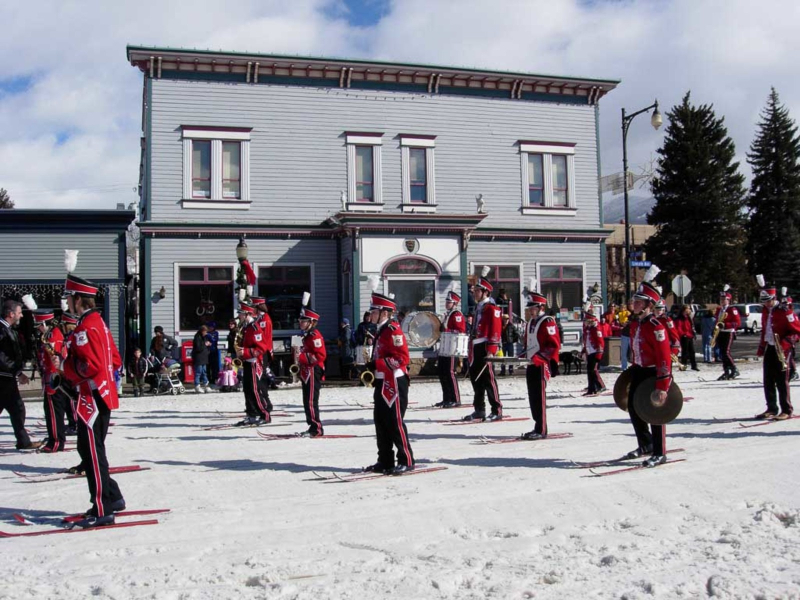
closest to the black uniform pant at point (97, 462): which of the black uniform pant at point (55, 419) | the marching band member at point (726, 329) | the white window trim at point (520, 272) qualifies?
the black uniform pant at point (55, 419)

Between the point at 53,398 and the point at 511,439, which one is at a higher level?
the point at 53,398

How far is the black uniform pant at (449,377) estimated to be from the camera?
49.3 feet

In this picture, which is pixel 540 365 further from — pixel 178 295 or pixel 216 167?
pixel 216 167

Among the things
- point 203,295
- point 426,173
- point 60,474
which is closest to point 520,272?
point 426,173

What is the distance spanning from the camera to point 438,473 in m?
8.91

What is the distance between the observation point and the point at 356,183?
84.7 ft

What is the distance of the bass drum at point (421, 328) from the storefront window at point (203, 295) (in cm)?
540

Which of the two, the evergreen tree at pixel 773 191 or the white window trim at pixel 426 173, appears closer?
the white window trim at pixel 426 173

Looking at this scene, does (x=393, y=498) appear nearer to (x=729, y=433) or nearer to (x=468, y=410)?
(x=729, y=433)

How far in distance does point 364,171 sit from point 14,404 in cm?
1669

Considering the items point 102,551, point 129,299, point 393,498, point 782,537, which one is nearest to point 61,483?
point 102,551

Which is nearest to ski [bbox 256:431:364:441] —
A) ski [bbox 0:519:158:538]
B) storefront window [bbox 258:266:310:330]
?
ski [bbox 0:519:158:538]

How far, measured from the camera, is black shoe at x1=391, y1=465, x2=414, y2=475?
8.85 m

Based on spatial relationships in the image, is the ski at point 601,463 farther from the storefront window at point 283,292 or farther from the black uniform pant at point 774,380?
the storefront window at point 283,292
